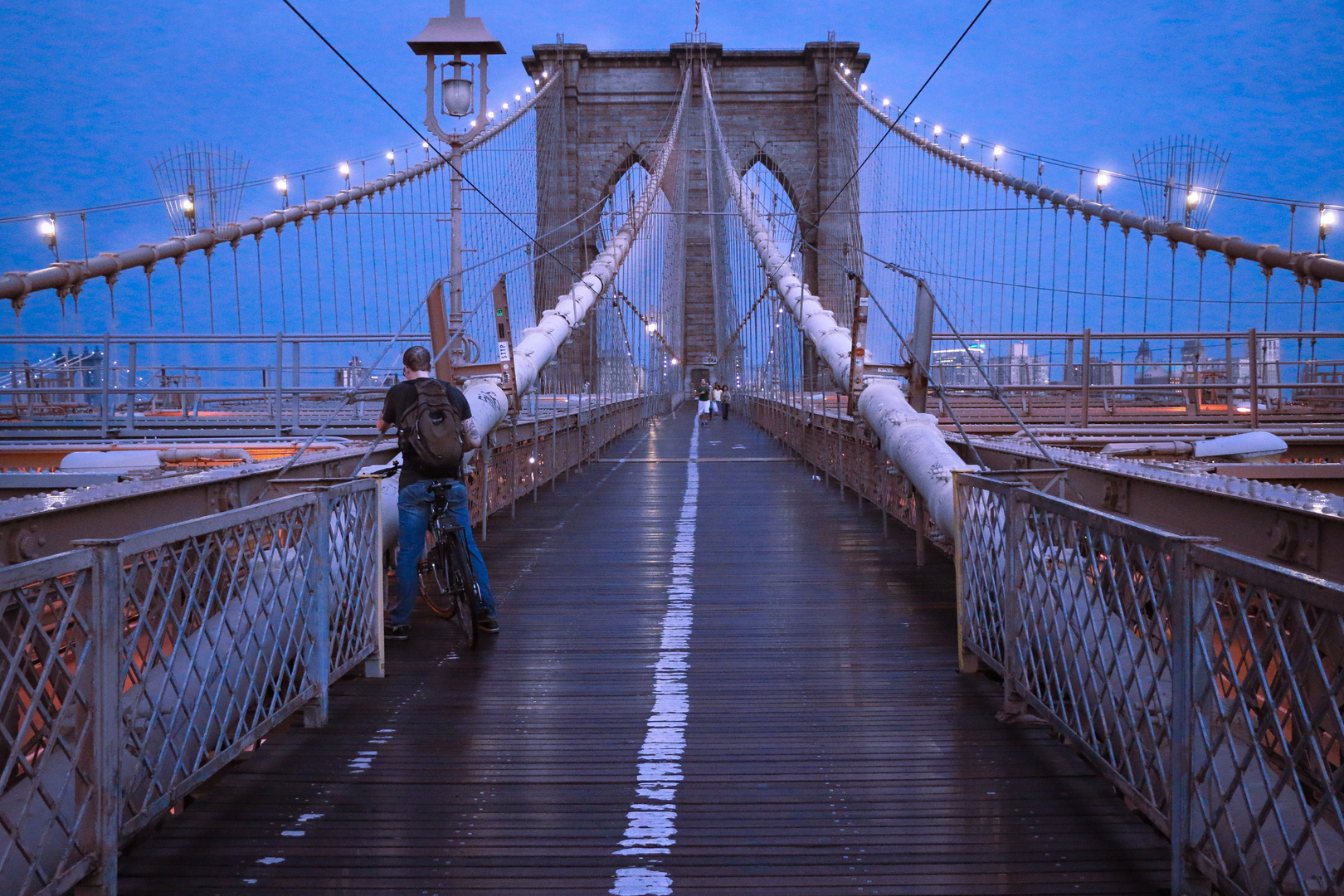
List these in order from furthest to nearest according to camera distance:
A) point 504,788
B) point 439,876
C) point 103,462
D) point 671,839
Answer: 1. point 103,462
2. point 504,788
3. point 671,839
4. point 439,876

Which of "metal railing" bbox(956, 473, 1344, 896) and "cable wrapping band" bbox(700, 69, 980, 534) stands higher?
"cable wrapping band" bbox(700, 69, 980, 534)

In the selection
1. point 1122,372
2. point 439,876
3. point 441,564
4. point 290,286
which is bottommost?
point 439,876

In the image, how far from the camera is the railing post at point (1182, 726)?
91.8 inches

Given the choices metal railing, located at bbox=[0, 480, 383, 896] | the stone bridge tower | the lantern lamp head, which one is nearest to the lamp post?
the lantern lamp head

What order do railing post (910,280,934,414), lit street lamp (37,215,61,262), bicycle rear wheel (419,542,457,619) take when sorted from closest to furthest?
1. bicycle rear wheel (419,542,457,619)
2. railing post (910,280,934,414)
3. lit street lamp (37,215,61,262)

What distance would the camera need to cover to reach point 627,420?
25859 millimetres

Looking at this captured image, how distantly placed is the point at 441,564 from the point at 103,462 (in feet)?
15.8

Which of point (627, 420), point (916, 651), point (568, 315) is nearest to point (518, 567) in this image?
point (916, 651)

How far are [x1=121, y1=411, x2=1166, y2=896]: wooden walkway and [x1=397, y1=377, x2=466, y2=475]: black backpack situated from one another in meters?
0.91

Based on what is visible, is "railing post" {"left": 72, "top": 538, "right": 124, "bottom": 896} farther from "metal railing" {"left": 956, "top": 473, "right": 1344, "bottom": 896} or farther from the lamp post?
the lamp post

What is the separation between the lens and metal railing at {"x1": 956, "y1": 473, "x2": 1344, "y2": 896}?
195cm

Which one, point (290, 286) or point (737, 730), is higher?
point (290, 286)

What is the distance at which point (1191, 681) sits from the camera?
2314 mm

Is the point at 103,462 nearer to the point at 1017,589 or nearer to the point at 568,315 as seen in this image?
the point at 568,315
